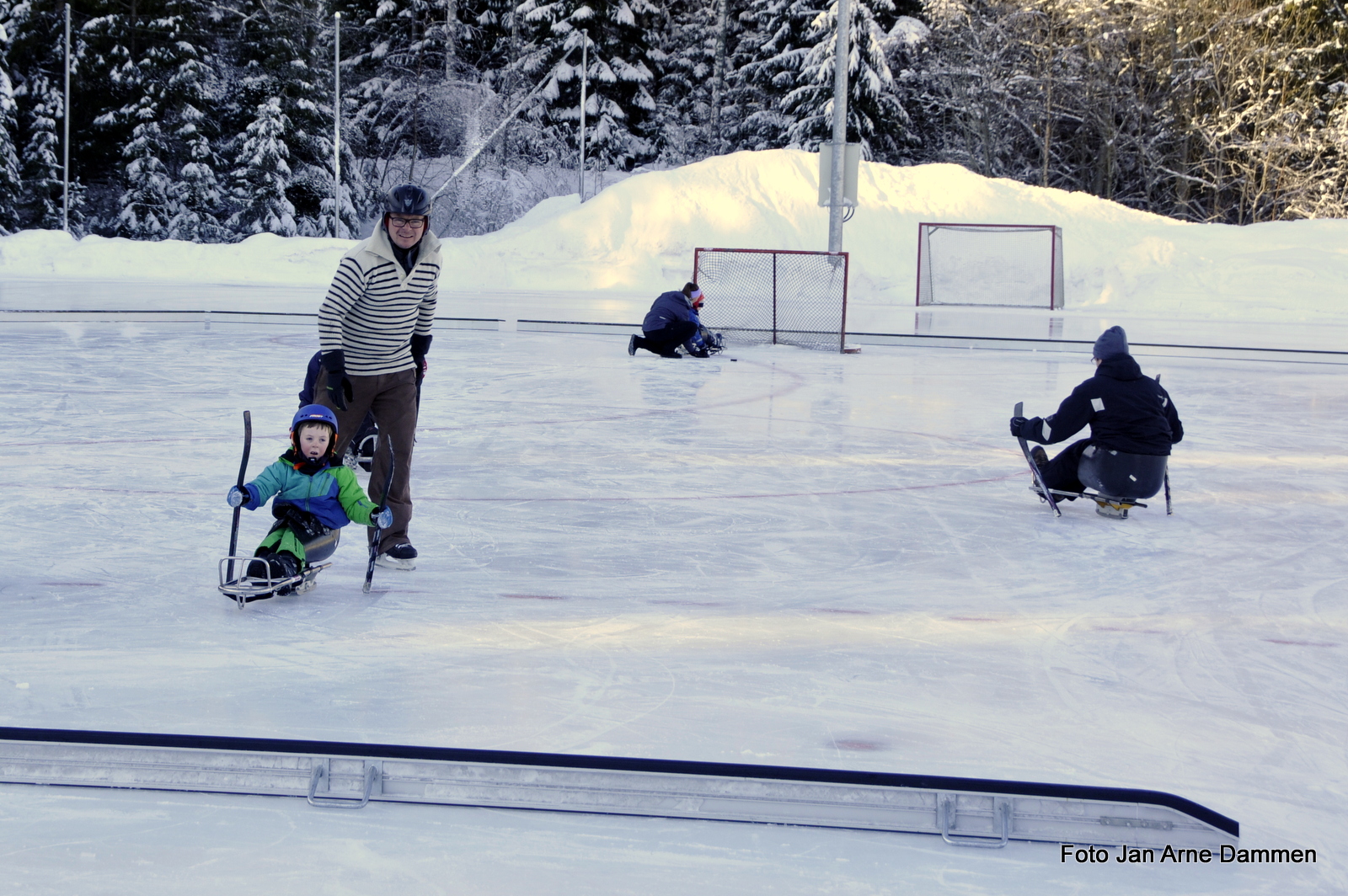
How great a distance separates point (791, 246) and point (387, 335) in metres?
22.8

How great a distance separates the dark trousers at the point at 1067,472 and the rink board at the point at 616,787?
157 inches

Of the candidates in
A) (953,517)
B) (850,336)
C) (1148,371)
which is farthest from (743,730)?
(850,336)

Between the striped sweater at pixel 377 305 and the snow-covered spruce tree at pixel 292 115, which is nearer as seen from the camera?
the striped sweater at pixel 377 305

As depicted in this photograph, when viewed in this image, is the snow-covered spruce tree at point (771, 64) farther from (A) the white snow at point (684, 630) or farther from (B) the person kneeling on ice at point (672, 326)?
(A) the white snow at point (684, 630)

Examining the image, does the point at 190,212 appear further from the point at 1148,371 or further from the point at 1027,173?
the point at 1148,371

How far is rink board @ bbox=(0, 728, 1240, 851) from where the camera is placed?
292 cm

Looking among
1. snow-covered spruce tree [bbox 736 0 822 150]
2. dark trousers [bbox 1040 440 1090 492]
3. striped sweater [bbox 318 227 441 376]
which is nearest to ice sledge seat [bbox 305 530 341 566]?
striped sweater [bbox 318 227 441 376]

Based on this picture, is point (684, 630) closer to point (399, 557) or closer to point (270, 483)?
point (399, 557)

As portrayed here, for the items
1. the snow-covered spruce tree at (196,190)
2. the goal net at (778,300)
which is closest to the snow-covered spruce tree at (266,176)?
the snow-covered spruce tree at (196,190)

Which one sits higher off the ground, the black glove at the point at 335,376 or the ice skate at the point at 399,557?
the black glove at the point at 335,376

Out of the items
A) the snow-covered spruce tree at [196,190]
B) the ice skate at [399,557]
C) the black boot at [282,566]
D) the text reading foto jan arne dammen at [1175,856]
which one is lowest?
the text reading foto jan arne dammen at [1175,856]

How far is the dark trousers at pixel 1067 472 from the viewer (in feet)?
22.2

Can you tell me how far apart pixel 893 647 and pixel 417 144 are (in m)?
37.3

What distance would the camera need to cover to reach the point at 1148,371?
13641 millimetres
